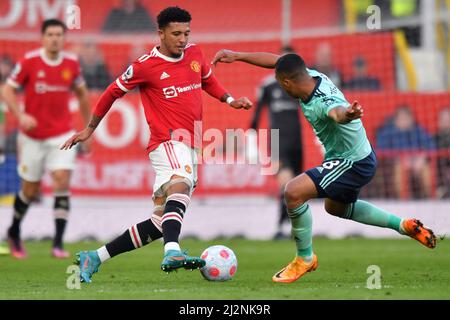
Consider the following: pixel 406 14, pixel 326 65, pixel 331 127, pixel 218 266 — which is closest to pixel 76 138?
pixel 218 266

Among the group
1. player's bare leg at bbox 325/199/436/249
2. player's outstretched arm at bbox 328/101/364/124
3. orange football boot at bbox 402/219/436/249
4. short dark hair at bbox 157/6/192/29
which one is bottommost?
orange football boot at bbox 402/219/436/249

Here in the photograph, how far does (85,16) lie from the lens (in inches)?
758

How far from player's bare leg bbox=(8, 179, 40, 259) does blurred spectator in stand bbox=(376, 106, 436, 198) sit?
579 cm

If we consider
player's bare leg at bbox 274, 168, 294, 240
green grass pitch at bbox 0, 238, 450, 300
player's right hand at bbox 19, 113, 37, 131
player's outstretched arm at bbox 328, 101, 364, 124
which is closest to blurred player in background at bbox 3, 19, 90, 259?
player's right hand at bbox 19, 113, 37, 131

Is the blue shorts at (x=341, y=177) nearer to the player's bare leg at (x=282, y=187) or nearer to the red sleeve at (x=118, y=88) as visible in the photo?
the red sleeve at (x=118, y=88)

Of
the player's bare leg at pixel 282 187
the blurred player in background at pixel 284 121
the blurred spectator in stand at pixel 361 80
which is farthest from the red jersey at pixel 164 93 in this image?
the blurred spectator in stand at pixel 361 80

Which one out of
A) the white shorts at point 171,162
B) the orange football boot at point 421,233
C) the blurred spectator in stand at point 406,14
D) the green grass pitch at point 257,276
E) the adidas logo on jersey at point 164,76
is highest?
the blurred spectator in stand at point 406,14

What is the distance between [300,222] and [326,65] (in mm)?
7780

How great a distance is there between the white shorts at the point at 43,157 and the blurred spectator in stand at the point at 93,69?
15.1 ft

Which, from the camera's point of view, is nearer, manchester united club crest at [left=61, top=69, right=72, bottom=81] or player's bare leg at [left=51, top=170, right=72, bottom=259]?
player's bare leg at [left=51, top=170, right=72, bottom=259]

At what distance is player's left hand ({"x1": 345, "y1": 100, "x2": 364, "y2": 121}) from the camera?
7.11 m

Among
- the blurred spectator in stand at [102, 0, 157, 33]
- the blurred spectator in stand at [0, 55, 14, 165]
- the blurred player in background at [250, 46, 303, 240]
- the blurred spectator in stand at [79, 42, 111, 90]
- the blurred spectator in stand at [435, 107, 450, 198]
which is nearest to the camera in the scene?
the blurred player in background at [250, 46, 303, 240]

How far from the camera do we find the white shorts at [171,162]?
Result: 8.15 metres

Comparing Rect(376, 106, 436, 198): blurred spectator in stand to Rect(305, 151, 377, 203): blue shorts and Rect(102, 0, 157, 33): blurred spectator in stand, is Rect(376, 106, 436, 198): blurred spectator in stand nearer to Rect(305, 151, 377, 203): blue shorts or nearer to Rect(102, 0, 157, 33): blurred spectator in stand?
Rect(102, 0, 157, 33): blurred spectator in stand
